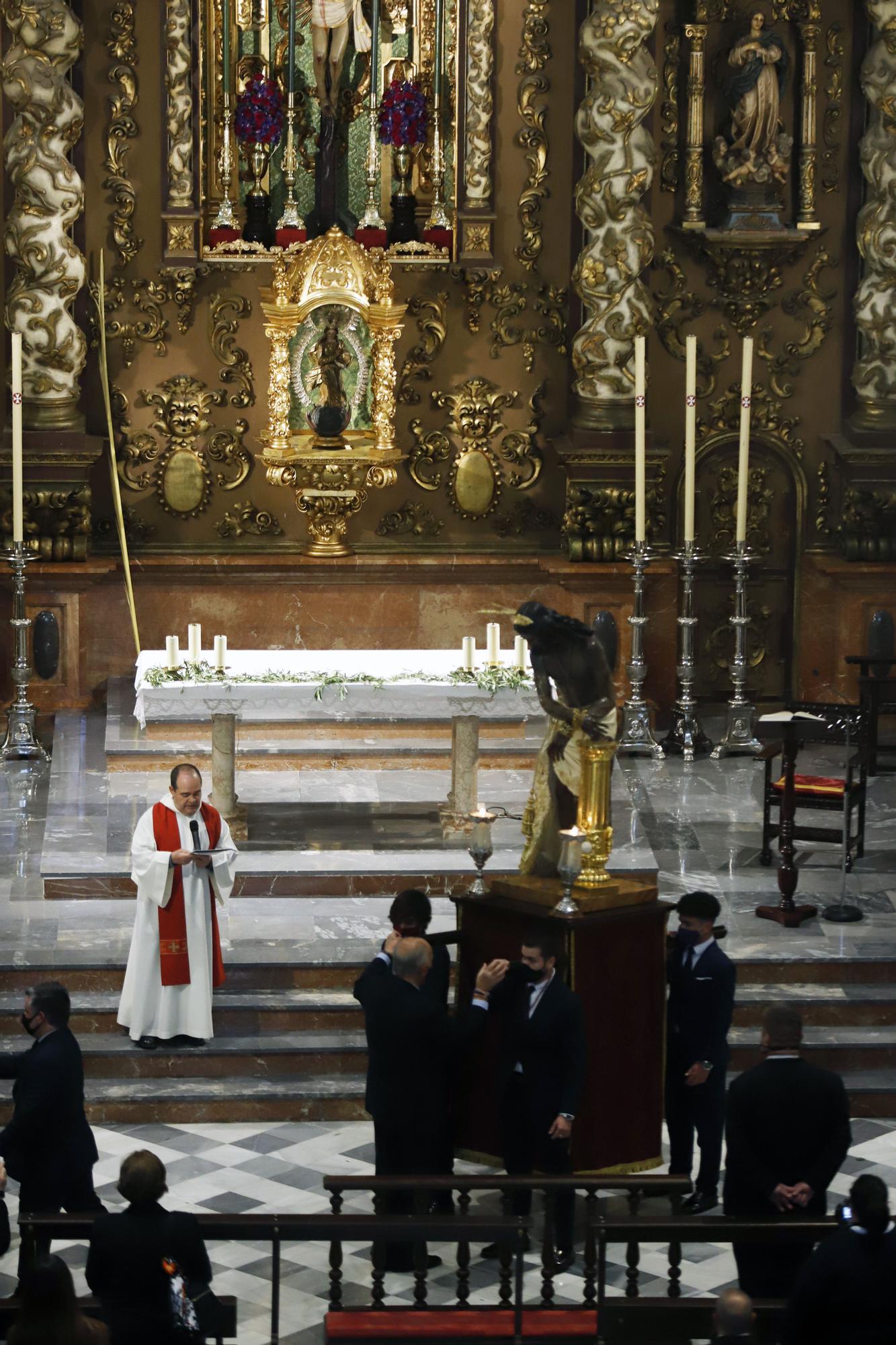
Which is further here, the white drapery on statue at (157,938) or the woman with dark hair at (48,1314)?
the white drapery on statue at (157,938)

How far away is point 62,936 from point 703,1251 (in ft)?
12.9

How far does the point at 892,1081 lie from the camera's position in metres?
11.0

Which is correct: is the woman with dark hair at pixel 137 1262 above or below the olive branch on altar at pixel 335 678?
below

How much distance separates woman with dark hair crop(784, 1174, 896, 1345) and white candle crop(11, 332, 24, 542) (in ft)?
30.7

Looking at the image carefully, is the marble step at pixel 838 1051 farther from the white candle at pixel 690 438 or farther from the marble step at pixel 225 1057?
the white candle at pixel 690 438

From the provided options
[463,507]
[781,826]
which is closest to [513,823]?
[781,826]

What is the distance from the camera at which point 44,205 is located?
1603 cm

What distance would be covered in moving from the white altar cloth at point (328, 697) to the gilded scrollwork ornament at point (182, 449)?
357cm

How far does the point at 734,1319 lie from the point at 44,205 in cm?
1134

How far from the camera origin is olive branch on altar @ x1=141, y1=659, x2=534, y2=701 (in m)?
13.1

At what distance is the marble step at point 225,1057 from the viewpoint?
35.4 ft

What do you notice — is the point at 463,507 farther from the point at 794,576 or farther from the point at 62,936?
the point at 62,936

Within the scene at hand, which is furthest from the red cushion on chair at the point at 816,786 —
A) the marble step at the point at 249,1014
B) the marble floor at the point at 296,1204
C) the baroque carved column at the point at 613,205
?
the baroque carved column at the point at 613,205

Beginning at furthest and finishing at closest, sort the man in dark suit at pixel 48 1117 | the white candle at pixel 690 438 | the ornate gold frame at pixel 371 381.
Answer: the ornate gold frame at pixel 371 381, the white candle at pixel 690 438, the man in dark suit at pixel 48 1117
